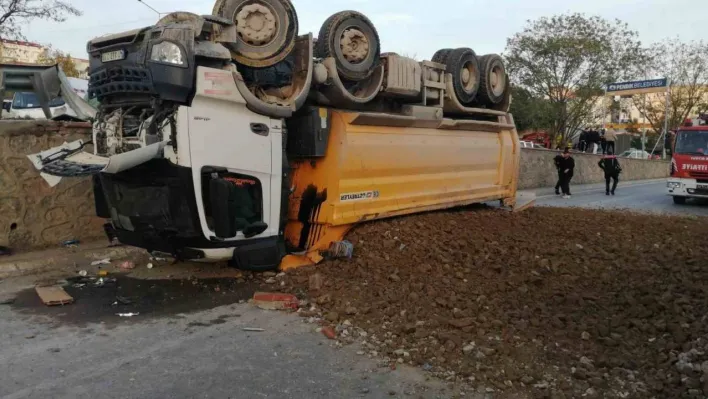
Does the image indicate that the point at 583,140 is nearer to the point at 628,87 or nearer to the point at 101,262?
the point at 628,87

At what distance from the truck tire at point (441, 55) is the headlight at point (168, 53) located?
3.85 metres

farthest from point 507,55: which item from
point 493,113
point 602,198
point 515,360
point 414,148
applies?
point 515,360

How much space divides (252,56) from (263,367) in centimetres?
294

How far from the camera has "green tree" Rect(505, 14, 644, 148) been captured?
2562 centimetres

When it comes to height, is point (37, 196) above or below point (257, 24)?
below

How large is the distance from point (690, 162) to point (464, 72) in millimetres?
A: 10878

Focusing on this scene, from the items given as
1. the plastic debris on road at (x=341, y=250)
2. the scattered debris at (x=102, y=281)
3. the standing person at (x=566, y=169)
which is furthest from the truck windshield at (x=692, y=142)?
the scattered debris at (x=102, y=281)

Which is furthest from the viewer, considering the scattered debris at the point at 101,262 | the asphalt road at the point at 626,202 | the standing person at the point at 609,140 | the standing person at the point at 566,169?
the standing person at the point at 609,140

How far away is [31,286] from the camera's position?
19.1 ft

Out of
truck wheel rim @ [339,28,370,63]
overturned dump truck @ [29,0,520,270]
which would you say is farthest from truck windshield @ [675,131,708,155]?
truck wheel rim @ [339,28,370,63]

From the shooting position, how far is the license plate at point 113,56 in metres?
5.11

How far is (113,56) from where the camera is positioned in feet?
16.9

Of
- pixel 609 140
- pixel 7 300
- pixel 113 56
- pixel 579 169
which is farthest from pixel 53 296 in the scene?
pixel 609 140

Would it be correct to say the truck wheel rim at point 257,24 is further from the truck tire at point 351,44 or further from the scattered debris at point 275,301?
the scattered debris at point 275,301
